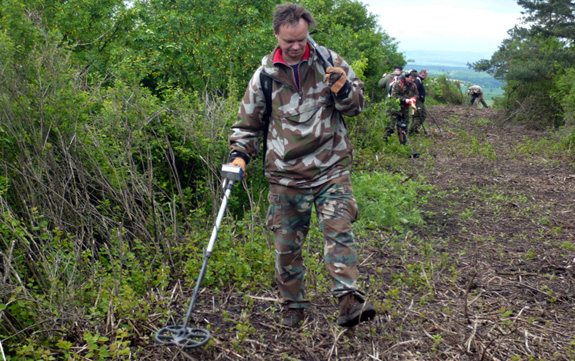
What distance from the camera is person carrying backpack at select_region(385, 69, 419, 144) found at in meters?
13.0

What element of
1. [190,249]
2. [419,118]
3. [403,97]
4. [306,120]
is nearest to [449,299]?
[306,120]

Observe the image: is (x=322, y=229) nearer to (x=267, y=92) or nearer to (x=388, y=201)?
(x=267, y=92)

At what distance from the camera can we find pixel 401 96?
43.7 feet

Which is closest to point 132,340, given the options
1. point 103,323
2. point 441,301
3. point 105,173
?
point 103,323

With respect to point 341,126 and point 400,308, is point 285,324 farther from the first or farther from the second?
point 341,126

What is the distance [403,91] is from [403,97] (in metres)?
0.17

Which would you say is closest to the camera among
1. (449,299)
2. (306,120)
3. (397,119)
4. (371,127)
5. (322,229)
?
(306,120)

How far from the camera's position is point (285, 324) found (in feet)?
13.8

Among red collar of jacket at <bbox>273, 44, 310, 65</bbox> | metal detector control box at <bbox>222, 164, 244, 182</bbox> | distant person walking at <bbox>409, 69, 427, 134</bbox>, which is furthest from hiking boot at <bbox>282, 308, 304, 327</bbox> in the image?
distant person walking at <bbox>409, 69, 427, 134</bbox>

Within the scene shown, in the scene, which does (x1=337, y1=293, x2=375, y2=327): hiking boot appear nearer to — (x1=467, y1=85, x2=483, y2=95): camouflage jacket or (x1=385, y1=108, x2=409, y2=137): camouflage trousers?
(x1=385, y1=108, x2=409, y2=137): camouflage trousers

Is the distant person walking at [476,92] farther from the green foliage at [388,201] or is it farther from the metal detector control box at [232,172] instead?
the metal detector control box at [232,172]

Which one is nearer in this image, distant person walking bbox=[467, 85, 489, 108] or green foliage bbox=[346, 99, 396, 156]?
green foliage bbox=[346, 99, 396, 156]

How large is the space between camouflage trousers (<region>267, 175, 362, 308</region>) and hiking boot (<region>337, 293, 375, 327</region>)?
0.05 m

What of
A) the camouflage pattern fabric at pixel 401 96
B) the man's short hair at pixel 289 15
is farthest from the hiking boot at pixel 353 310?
the camouflage pattern fabric at pixel 401 96
